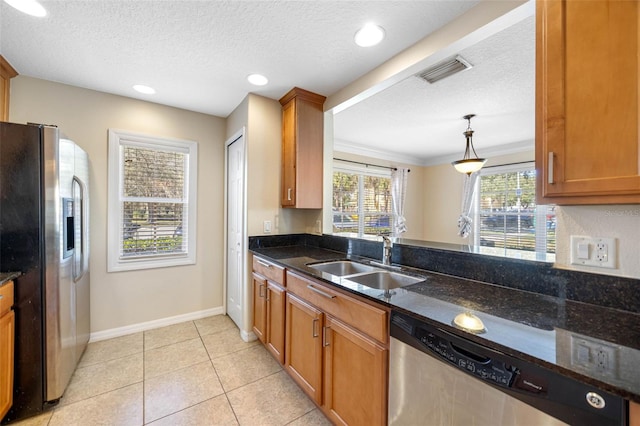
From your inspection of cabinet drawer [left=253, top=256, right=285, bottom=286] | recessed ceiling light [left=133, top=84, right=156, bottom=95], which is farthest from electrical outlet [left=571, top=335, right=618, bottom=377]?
recessed ceiling light [left=133, top=84, right=156, bottom=95]

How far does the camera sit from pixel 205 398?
1.80 m

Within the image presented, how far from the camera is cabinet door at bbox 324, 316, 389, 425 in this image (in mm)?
1193

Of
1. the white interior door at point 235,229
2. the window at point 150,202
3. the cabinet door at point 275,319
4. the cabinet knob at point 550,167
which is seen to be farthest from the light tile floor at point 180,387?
the cabinet knob at point 550,167

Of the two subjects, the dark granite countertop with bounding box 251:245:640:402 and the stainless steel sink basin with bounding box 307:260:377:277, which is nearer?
the dark granite countertop with bounding box 251:245:640:402

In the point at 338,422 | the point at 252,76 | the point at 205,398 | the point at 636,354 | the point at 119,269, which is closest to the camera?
the point at 636,354

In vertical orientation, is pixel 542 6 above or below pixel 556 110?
above

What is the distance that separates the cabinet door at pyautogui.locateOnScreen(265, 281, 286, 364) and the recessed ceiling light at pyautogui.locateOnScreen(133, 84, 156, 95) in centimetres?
216

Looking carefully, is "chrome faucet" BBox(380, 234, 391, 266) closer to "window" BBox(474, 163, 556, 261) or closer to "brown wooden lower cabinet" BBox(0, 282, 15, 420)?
"brown wooden lower cabinet" BBox(0, 282, 15, 420)

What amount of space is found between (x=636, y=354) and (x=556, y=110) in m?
0.85

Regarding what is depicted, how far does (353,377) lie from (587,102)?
154 centimetres

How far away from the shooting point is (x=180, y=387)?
6.24 ft

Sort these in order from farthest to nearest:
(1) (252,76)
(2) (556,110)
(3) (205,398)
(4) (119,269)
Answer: (4) (119,269) < (1) (252,76) < (3) (205,398) < (2) (556,110)

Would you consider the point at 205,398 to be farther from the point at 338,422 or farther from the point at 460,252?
the point at 460,252

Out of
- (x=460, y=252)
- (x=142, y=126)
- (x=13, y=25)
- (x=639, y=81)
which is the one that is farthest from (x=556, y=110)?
(x=142, y=126)
